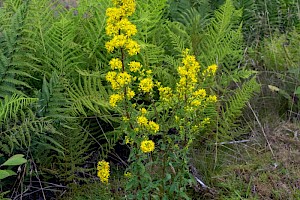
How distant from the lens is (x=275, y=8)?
4258 mm

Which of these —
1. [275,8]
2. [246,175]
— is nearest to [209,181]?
[246,175]

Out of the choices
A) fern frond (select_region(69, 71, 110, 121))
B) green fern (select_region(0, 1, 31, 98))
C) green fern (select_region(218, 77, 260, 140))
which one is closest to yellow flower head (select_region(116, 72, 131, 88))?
fern frond (select_region(69, 71, 110, 121))

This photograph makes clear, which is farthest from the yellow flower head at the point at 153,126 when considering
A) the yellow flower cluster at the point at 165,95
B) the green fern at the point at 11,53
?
the green fern at the point at 11,53

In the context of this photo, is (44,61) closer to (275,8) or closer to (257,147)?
(257,147)

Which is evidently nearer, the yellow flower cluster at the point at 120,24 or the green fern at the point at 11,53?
the yellow flower cluster at the point at 120,24

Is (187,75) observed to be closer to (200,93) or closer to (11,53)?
(200,93)

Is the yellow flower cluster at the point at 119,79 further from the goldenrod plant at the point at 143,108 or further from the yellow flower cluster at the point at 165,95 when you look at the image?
the yellow flower cluster at the point at 165,95

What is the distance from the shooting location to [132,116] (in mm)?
2080

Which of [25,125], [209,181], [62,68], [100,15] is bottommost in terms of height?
[209,181]

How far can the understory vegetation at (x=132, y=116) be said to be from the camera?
6.98 ft

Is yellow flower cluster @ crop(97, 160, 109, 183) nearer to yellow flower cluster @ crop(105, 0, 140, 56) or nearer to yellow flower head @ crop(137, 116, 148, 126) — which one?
yellow flower head @ crop(137, 116, 148, 126)

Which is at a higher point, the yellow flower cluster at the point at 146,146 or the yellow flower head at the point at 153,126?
the yellow flower head at the point at 153,126

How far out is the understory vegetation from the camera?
83.7 inches

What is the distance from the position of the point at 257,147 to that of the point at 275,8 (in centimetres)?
181
